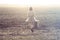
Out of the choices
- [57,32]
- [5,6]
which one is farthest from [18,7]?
[57,32]

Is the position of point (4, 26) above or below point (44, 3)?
below

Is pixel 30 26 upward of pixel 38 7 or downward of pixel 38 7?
downward

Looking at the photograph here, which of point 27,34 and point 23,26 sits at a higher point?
point 23,26

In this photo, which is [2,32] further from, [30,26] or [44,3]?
[44,3]

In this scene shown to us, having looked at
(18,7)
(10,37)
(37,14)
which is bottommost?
(10,37)

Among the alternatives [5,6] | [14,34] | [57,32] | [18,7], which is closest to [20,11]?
[18,7]

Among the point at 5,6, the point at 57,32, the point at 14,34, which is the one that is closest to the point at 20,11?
the point at 5,6

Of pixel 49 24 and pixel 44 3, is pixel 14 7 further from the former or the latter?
pixel 49 24

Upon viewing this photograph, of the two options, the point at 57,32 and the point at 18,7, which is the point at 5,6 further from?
the point at 57,32
